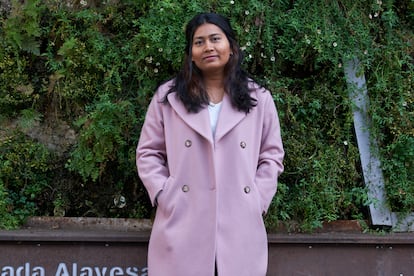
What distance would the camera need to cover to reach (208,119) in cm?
313

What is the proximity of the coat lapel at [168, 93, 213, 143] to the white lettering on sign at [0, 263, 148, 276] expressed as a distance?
1.04m

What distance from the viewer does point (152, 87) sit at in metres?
4.02

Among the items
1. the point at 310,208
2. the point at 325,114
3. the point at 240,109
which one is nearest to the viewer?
the point at 240,109

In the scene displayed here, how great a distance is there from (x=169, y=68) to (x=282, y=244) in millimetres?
1339

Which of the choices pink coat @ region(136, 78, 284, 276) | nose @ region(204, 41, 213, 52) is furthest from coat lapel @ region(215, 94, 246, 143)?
nose @ region(204, 41, 213, 52)

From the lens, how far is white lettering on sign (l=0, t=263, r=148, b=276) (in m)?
3.62

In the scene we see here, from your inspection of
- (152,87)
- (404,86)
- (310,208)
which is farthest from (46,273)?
(404,86)

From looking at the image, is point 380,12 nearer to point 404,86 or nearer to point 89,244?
point 404,86

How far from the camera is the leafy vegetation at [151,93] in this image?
13.0 ft

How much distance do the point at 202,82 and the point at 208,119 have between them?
0.84ft

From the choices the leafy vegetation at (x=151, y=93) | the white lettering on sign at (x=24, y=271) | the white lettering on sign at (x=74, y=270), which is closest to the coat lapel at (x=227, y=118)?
the leafy vegetation at (x=151, y=93)

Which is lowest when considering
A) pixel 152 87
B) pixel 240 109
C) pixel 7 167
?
pixel 7 167

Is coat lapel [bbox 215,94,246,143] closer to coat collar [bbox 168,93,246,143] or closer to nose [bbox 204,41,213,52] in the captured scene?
coat collar [bbox 168,93,246,143]

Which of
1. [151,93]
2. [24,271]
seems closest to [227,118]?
[151,93]
